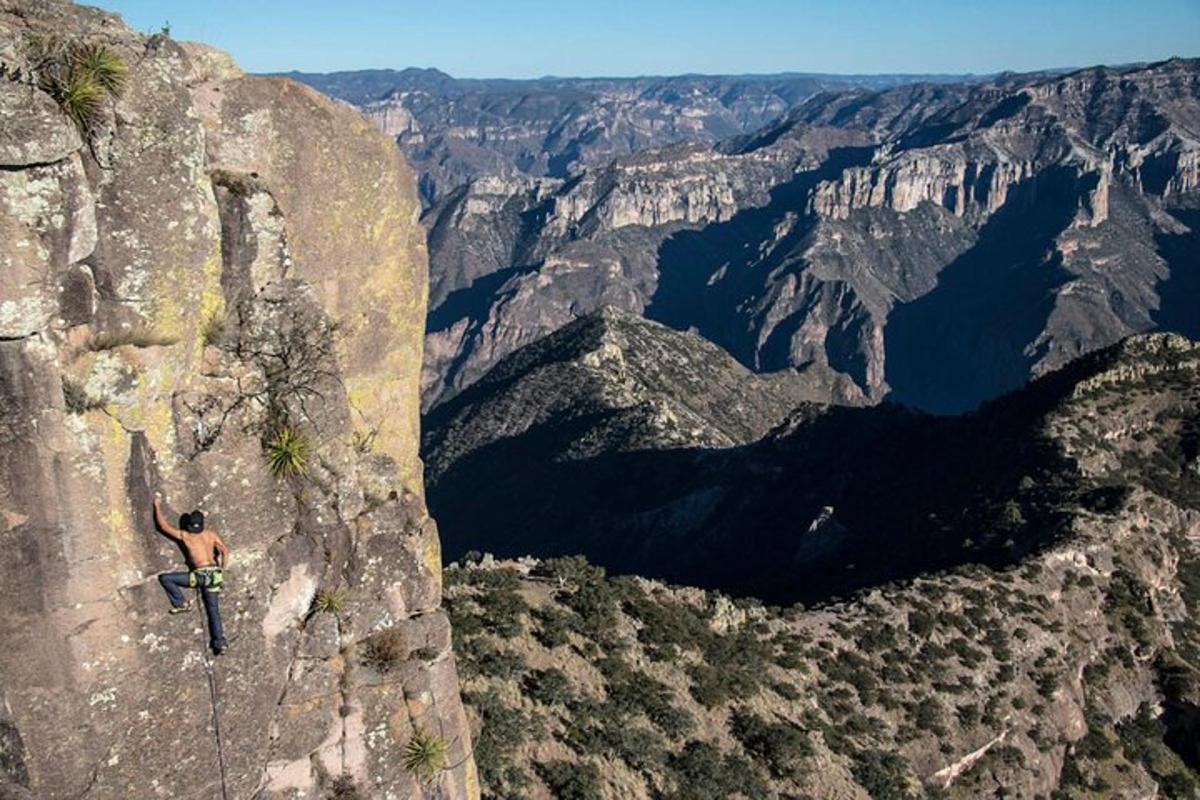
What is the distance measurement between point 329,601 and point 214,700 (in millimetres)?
2250

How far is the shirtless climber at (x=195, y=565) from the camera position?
14.4m

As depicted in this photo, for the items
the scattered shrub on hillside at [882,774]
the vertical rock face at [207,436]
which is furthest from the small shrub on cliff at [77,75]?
the scattered shrub on hillside at [882,774]

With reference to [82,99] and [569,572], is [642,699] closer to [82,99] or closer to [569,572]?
[569,572]

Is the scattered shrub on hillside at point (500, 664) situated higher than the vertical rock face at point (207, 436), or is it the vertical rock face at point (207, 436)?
the vertical rock face at point (207, 436)

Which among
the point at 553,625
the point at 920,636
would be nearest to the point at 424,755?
the point at 553,625

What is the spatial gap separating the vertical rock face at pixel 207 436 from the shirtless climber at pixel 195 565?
0.21 m

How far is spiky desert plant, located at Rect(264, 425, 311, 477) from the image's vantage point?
15625mm

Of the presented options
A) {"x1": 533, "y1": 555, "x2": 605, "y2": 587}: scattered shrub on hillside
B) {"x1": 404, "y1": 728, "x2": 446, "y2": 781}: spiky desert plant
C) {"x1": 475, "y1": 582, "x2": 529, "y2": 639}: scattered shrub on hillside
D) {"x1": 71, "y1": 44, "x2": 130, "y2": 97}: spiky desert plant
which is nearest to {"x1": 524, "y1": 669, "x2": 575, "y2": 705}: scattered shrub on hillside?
{"x1": 475, "y1": 582, "x2": 529, "y2": 639}: scattered shrub on hillside

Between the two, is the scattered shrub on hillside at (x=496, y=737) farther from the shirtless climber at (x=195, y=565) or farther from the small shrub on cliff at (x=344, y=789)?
the shirtless climber at (x=195, y=565)

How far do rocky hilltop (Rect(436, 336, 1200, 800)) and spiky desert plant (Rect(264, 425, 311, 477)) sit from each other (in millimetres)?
11403

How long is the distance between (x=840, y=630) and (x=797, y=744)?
428 inches

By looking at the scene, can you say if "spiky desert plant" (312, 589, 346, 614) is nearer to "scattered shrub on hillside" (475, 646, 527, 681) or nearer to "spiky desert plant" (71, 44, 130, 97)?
"spiky desert plant" (71, 44, 130, 97)

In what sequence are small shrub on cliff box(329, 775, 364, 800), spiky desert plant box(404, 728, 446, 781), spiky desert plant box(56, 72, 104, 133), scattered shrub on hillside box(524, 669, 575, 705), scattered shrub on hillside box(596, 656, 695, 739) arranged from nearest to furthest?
spiky desert plant box(56, 72, 104, 133) → small shrub on cliff box(329, 775, 364, 800) → spiky desert plant box(404, 728, 446, 781) → scattered shrub on hillside box(524, 669, 575, 705) → scattered shrub on hillside box(596, 656, 695, 739)

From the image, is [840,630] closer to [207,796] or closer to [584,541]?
[207,796]
